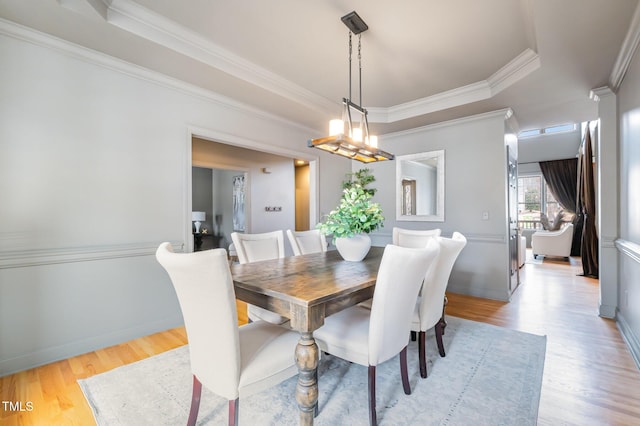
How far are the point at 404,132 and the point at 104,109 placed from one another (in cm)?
Answer: 391

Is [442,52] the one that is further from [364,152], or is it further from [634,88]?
[634,88]

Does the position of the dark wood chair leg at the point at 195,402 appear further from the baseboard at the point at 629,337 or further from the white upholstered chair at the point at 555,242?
the white upholstered chair at the point at 555,242

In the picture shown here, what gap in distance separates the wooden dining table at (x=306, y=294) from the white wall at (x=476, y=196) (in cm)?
257

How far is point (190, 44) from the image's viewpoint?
2.39m

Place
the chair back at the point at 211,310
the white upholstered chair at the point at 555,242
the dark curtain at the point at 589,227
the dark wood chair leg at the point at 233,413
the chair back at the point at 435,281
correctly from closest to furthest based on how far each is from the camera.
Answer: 1. the chair back at the point at 211,310
2. the dark wood chair leg at the point at 233,413
3. the chair back at the point at 435,281
4. the dark curtain at the point at 589,227
5. the white upholstered chair at the point at 555,242

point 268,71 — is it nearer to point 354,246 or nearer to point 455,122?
point 354,246

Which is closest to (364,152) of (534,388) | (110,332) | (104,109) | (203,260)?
(203,260)

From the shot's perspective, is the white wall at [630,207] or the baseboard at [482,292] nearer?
the white wall at [630,207]

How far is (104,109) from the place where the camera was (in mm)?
2412

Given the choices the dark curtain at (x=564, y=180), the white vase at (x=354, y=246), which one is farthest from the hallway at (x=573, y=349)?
the dark curtain at (x=564, y=180)

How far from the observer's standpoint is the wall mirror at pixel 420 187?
426cm

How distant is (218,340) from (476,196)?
381cm

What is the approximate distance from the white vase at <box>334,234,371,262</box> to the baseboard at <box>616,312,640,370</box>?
2129 millimetres

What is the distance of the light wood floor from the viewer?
1.59 meters
